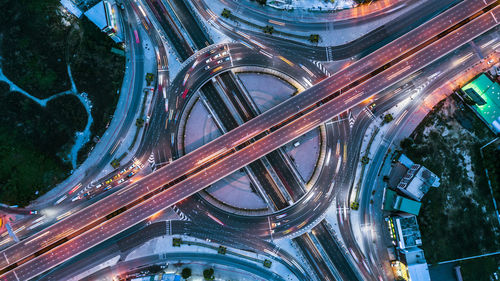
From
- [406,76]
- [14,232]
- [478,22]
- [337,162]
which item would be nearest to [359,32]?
[406,76]

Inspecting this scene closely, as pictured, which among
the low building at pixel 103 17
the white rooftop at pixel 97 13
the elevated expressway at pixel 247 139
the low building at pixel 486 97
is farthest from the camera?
the low building at pixel 486 97

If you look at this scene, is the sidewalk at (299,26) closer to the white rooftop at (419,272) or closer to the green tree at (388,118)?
the green tree at (388,118)

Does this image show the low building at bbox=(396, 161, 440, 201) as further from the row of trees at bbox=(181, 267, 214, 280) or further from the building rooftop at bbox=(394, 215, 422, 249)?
the row of trees at bbox=(181, 267, 214, 280)

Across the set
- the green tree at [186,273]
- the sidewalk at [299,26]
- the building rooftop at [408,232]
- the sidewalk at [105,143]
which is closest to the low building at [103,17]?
the sidewalk at [105,143]

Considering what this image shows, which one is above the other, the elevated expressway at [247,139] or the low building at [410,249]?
the elevated expressway at [247,139]

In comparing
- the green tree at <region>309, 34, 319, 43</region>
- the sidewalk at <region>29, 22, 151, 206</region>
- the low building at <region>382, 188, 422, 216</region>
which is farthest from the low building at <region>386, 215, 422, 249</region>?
the sidewalk at <region>29, 22, 151, 206</region>

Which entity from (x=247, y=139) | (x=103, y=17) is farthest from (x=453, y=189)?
(x=103, y=17)
